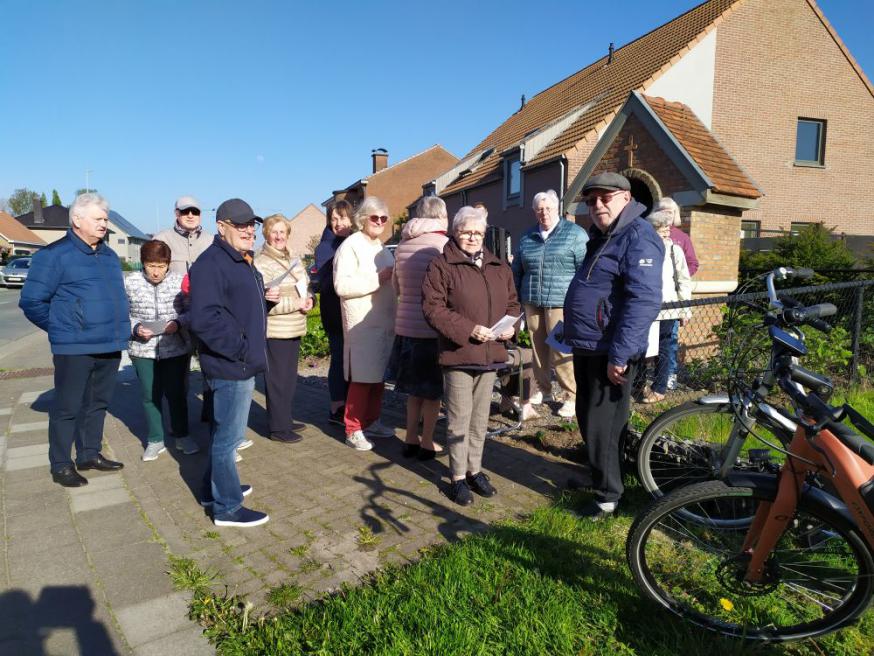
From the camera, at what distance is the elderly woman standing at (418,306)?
418 centimetres

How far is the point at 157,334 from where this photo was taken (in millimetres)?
4262

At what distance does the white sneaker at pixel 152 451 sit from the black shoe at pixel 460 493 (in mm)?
2532

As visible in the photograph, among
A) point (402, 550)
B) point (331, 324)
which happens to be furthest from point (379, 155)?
point (402, 550)

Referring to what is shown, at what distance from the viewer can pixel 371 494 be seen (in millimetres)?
3832

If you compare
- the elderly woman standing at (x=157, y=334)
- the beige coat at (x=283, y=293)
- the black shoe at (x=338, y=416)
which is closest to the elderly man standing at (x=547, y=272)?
the black shoe at (x=338, y=416)

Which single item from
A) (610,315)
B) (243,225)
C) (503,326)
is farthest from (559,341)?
(243,225)

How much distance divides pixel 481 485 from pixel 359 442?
1371mm

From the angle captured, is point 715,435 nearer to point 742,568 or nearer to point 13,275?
point 742,568

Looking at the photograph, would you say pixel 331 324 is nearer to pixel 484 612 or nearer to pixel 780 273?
pixel 484 612

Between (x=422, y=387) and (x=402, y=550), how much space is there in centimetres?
138

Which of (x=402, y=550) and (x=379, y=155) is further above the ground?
(x=379, y=155)

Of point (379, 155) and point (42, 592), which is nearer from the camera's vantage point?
point (42, 592)

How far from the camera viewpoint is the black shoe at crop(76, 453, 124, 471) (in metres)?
4.23

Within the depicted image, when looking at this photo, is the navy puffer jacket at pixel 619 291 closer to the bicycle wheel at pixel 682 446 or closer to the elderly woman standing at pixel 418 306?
the bicycle wheel at pixel 682 446
